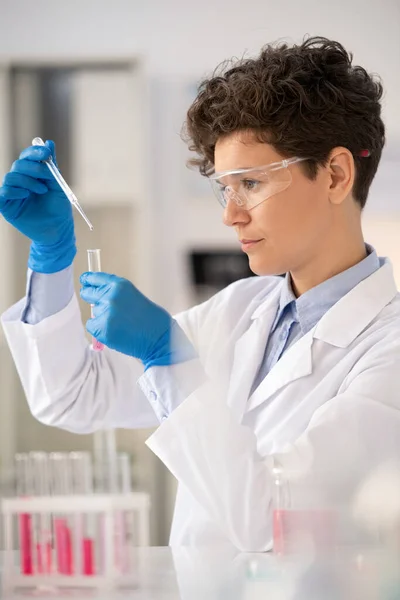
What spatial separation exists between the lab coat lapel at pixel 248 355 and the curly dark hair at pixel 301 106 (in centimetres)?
28

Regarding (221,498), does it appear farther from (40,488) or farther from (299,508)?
(40,488)

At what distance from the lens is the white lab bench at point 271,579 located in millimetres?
1022

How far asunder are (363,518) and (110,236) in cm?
172

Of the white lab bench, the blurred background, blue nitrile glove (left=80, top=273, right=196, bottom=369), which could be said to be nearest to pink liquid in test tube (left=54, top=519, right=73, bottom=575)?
the white lab bench

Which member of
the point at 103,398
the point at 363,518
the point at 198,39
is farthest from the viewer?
the point at 198,39

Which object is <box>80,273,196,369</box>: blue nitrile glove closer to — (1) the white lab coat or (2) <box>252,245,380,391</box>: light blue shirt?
(1) the white lab coat

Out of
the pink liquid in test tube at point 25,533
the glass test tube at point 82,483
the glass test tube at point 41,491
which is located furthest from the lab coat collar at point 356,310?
the glass test tube at point 82,483

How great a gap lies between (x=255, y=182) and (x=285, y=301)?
258 millimetres

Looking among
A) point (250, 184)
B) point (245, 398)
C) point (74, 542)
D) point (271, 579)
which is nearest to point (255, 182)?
point (250, 184)

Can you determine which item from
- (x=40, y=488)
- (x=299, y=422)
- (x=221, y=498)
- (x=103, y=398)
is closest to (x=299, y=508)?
(x=221, y=498)

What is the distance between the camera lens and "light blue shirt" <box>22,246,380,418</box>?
4.68 feet

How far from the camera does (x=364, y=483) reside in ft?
3.86

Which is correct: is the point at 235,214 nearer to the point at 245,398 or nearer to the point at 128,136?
the point at 245,398

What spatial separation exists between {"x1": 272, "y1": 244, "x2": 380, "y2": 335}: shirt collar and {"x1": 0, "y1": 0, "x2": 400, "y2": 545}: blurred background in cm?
100
